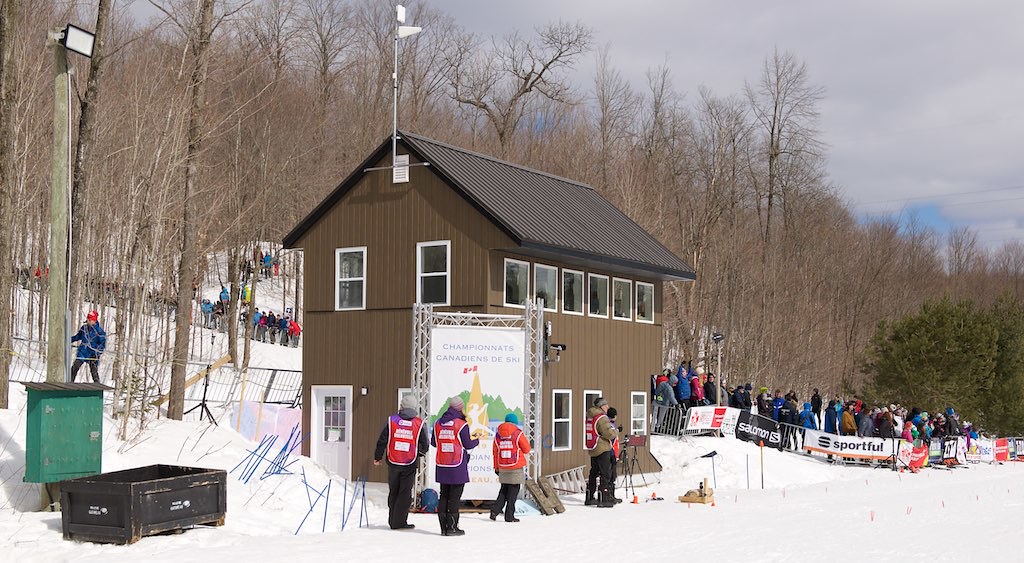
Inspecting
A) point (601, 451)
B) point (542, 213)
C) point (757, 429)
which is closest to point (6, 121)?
point (601, 451)

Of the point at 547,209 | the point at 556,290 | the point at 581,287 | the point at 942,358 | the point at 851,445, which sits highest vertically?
the point at 547,209

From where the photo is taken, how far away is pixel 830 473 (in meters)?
30.2

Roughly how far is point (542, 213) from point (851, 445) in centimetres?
1321

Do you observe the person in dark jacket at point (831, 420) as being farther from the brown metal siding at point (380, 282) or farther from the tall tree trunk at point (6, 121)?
the tall tree trunk at point (6, 121)

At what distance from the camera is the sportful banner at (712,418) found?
100 feet

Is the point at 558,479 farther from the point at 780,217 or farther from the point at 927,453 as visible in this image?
the point at 780,217

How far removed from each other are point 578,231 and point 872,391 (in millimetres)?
22875

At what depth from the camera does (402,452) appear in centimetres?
1561

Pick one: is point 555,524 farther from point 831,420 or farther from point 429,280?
point 831,420

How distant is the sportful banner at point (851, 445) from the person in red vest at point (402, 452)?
65.0 feet

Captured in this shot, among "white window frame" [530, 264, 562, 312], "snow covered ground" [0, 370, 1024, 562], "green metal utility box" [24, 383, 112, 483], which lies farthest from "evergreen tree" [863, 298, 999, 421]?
"green metal utility box" [24, 383, 112, 483]

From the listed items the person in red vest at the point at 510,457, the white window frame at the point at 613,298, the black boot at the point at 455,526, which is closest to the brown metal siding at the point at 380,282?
the white window frame at the point at 613,298

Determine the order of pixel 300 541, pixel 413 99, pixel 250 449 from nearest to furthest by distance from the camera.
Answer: pixel 300 541 → pixel 250 449 → pixel 413 99

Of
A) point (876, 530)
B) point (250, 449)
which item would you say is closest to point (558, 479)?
point (250, 449)
